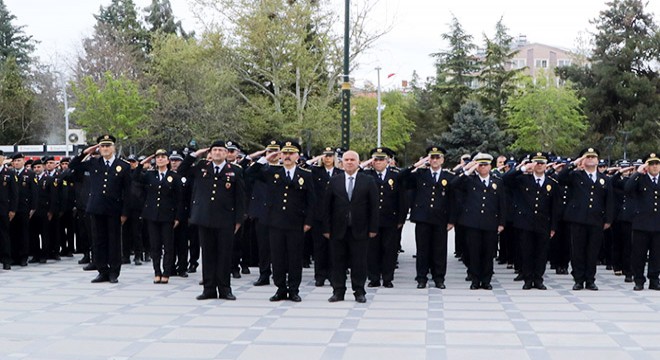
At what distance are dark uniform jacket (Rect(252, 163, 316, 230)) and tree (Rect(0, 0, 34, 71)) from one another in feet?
205

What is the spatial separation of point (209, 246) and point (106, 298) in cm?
149

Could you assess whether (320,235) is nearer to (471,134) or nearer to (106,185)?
(106,185)

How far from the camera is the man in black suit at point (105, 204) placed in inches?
484

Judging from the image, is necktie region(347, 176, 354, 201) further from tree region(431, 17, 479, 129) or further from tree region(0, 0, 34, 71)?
tree region(0, 0, 34, 71)

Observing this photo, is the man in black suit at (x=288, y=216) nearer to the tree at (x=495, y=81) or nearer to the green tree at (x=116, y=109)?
the green tree at (x=116, y=109)

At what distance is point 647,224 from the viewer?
12.1 m

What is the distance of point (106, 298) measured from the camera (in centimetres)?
1077

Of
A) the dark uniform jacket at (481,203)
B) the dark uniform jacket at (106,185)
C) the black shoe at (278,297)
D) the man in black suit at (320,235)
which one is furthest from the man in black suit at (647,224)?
the dark uniform jacket at (106,185)

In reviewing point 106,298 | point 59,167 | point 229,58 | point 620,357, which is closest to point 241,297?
point 106,298

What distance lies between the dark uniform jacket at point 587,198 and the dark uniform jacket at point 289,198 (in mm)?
4010

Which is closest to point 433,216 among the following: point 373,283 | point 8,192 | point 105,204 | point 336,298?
point 373,283

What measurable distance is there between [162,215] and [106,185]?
93cm

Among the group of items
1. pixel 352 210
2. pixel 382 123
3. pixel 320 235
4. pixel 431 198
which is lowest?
→ pixel 320 235

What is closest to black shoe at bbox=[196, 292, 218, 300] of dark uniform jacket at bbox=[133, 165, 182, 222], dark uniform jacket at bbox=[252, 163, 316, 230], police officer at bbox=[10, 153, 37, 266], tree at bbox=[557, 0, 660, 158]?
dark uniform jacket at bbox=[252, 163, 316, 230]
